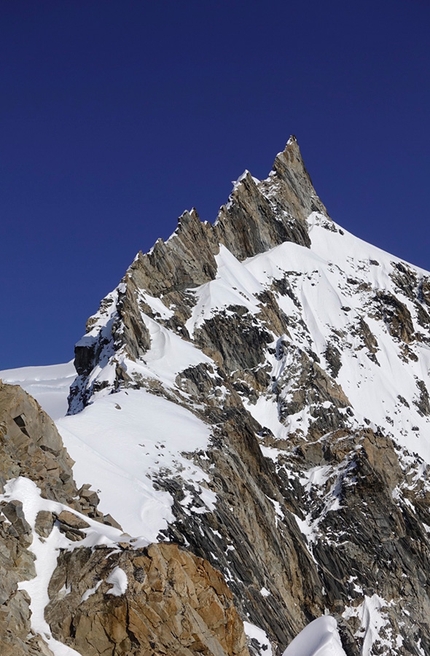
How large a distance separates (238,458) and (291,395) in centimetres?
2538

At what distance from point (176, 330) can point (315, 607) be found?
29.6 metres

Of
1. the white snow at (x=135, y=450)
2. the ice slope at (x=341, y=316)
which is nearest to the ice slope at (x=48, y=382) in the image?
the ice slope at (x=341, y=316)

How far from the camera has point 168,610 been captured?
18.0 metres

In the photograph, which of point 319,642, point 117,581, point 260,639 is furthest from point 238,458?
point 319,642

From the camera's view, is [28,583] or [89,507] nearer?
[28,583]

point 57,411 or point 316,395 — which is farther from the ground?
point 316,395

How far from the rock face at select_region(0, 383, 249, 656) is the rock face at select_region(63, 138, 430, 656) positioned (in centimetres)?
1291

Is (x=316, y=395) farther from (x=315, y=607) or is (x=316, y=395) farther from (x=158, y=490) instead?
(x=158, y=490)

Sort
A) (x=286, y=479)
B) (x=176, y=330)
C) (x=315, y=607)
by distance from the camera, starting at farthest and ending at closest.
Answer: (x=176, y=330) → (x=286, y=479) → (x=315, y=607)

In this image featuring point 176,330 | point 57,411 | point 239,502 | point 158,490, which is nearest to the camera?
point 158,490

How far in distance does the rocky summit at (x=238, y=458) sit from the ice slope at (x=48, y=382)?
25.4m

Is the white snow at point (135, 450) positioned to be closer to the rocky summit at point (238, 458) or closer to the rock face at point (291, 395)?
the rocky summit at point (238, 458)

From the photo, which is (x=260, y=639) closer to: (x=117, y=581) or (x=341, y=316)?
(x=117, y=581)

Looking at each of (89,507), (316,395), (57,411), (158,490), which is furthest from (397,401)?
(89,507)
